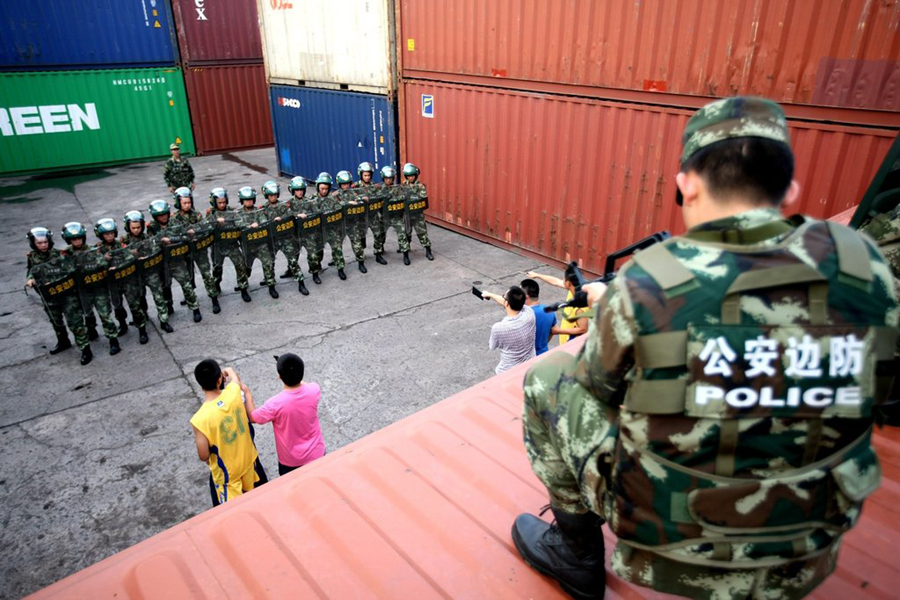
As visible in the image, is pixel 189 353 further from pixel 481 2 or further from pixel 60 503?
pixel 481 2

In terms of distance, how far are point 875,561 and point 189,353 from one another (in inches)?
252

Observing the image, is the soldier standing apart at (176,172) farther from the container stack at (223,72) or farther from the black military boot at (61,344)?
the container stack at (223,72)

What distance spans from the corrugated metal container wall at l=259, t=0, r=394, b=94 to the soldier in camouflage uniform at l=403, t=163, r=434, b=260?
9.39 feet

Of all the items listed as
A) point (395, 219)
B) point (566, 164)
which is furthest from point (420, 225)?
point (566, 164)

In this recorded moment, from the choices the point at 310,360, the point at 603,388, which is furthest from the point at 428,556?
the point at 310,360

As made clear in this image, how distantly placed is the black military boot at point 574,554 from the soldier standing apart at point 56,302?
19.9 feet

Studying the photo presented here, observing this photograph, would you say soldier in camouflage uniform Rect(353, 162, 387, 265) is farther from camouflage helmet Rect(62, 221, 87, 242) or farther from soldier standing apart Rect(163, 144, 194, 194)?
soldier standing apart Rect(163, 144, 194, 194)

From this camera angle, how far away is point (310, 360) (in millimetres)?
6250

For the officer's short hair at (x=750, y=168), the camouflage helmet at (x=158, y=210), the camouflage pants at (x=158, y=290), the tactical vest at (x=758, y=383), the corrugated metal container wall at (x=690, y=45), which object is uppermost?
the corrugated metal container wall at (x=690, y=45)

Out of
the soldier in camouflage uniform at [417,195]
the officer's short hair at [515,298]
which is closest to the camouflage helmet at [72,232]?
the soldier in camouflage uniform at [417,195]

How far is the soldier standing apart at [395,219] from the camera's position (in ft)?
29.1

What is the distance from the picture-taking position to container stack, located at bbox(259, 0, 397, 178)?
10836 mm

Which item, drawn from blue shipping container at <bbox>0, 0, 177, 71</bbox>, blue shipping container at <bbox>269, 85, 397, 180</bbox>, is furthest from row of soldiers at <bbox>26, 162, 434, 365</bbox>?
blue shipping container at <bbox>0, 0, 177, 71</bbox>

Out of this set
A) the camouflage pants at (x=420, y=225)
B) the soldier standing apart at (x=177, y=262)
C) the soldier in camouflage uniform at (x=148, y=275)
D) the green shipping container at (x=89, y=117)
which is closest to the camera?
the soldier in camouflage uniform at (x=148, y=275)
